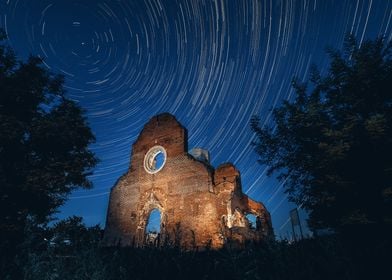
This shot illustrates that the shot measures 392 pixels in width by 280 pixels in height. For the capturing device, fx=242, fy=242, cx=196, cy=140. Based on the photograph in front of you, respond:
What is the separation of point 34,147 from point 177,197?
27.9ft

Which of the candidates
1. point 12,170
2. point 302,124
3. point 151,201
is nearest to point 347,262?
point 302,124

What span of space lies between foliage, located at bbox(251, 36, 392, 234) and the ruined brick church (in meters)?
4.80

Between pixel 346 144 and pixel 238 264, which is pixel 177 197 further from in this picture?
pixel 238 264

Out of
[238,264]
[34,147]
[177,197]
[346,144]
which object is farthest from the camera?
[177,197]

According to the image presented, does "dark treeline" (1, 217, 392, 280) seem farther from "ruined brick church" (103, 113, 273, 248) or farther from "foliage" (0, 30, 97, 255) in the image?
"ruined brick church" (103, 113, 273, 248)

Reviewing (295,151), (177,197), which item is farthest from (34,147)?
(295,151)

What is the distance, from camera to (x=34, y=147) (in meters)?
9.24

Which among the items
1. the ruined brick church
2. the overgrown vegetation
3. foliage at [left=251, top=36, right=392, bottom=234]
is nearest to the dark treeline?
the overgrown vegetation

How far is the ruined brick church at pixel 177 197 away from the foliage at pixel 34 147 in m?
5.54

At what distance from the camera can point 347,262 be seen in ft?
9.08

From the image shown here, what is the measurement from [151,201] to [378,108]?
13260 mm

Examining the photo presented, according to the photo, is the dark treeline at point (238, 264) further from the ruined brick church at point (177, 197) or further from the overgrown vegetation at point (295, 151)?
the ruined brick church at point (177, 197)

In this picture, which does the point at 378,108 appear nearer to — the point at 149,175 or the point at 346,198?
the point at 346,198

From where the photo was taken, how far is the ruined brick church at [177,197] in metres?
13.7
